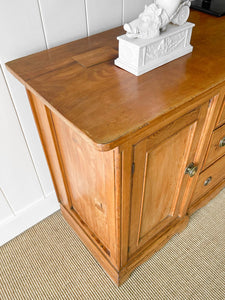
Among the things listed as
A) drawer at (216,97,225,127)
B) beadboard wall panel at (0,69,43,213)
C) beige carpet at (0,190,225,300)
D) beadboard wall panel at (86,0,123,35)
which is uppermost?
beadboard wall panel at (86,0,123,35)

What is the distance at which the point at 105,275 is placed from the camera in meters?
1.12

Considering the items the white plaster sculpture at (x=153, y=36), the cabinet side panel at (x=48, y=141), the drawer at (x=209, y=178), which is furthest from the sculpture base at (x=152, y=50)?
the drawer at (x=209, y=178)

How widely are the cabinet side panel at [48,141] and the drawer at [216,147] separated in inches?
23.2

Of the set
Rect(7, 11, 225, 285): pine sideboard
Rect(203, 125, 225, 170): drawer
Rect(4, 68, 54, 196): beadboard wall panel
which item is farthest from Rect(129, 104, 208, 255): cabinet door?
Rect(4, 68, 54, 196): beadboard wall panel

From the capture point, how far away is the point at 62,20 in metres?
0.89

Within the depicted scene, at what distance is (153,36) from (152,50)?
0.04 m

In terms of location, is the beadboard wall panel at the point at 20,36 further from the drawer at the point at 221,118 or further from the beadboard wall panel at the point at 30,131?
the drawer at the point at 221,118

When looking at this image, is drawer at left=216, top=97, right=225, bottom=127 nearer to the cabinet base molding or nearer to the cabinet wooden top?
the cabinet wooden top

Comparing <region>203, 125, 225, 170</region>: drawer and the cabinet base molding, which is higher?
<region>203, 125, 225, 170</region>: drawer

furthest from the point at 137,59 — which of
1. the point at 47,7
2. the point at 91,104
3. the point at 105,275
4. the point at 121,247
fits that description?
the point at 105,275

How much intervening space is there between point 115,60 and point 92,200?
467 mm

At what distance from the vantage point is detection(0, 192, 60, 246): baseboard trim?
3.94 ft

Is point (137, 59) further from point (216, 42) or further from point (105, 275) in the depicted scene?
point (105, 275)

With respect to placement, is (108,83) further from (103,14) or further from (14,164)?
(14,164)
